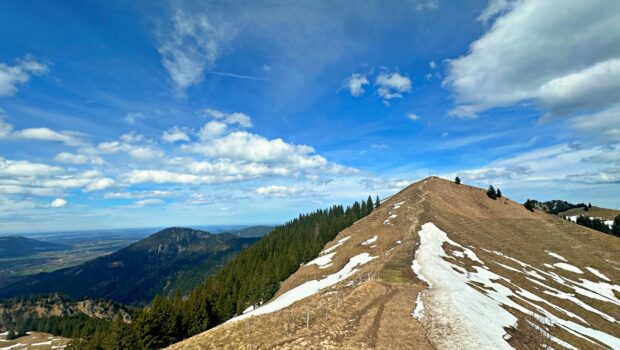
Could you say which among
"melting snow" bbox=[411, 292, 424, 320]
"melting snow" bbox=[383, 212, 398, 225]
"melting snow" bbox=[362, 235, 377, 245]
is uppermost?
"melting snow" bbox=[383, 212, 398, 225]

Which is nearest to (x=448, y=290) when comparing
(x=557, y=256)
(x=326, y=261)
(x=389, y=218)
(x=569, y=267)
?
(x=326, y=261)

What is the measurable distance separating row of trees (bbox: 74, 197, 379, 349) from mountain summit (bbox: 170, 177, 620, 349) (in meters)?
9.51

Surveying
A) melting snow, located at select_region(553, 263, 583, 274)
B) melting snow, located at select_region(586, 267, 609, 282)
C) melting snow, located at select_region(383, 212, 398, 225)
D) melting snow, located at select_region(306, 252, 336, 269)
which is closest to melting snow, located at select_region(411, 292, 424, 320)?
melting snow, located at select_region(306, 252, 336, 269)

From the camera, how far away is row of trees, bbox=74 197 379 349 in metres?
52.8

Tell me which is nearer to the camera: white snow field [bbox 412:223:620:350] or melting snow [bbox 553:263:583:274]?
white snow field [bbox 412:223:620:350]

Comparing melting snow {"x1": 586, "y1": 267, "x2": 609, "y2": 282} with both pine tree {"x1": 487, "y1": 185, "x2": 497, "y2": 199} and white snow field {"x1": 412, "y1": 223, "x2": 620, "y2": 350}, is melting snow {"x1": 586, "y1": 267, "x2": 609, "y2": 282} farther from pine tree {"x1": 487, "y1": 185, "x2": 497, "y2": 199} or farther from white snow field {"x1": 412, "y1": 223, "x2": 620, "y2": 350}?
pine tree {"x1": 487, "y1": 185, "x2": 497, "y2": 199}

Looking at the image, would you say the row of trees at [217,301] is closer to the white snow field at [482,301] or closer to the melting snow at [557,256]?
the white snow field at [482,301]

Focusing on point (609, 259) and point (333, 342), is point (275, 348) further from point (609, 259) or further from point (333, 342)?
point (609, 259)

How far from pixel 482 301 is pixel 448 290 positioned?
360cm

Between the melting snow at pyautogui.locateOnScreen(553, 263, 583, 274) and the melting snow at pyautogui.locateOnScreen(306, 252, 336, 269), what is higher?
the melting snow at pyautogui.locateOnScreen(306, 252, 336, 269)

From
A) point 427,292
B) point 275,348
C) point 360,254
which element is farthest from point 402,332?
point 360,254

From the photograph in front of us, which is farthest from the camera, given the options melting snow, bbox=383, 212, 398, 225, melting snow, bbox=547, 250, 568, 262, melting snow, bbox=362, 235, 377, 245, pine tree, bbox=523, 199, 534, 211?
pine tree, bbox=523, 199, 534, 211

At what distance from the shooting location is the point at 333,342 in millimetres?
21109

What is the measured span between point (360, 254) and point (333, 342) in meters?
59.3
